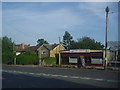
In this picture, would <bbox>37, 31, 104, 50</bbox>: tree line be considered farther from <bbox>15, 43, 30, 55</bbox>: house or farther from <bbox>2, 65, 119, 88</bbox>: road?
<bbox>2, 65, 119, 88</bbox>: road

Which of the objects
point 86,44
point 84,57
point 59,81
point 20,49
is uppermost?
point 86,44

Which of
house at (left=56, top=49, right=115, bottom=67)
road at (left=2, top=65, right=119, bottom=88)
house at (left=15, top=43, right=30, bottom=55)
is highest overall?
house at (left=15, top=43, right=30, bottom=55)

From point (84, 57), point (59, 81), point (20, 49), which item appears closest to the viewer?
point (59, 81)

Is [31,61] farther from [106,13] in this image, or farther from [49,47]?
[106,13]

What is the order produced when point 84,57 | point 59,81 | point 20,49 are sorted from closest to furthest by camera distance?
point 59,81
point 84,57
point 20,49

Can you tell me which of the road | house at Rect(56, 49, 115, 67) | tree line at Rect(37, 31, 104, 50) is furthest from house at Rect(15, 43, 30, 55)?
the road

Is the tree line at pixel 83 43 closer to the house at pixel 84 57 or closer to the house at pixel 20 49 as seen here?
the house at pixel 20 49

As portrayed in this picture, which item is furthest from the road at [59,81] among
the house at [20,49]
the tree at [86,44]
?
the tree at [86,44]

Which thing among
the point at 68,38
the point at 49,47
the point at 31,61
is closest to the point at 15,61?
the point at 31,61

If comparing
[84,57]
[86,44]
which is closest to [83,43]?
[86,44]

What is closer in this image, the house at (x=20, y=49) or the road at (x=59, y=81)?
the road at (x=59, y=81)

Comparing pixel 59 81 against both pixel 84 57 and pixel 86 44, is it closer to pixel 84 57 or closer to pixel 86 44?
pixel 84 57

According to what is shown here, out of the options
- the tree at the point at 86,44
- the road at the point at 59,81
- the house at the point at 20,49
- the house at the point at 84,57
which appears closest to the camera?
the road at the point at 59,81

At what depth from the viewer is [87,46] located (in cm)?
9912
